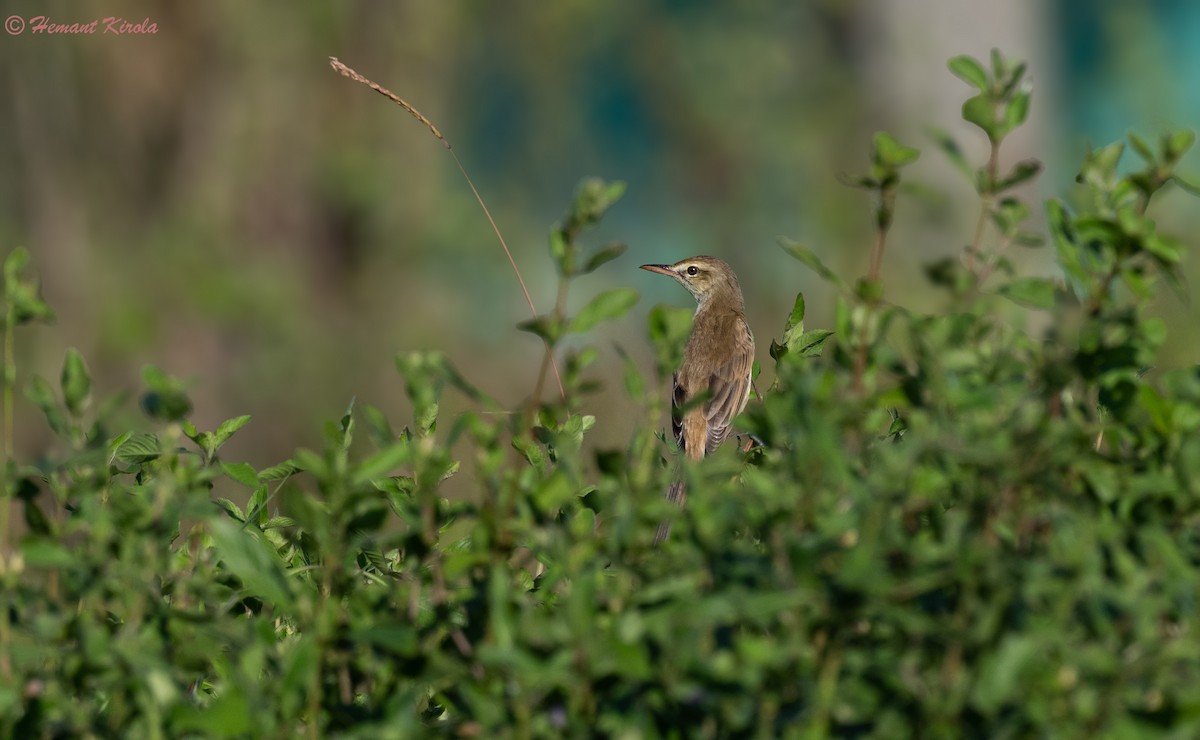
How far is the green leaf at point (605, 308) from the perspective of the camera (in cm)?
205

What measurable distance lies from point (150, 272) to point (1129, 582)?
432 inches

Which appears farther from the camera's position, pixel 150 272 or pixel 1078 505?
pixel 150 272

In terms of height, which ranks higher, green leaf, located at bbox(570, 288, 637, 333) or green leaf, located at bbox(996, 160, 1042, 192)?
green leaf, located at bbox(996, 160, 1042, 192)

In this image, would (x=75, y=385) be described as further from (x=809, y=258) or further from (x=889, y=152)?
(x=889, y=152)

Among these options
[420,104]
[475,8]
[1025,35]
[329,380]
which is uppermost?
[1025,35]

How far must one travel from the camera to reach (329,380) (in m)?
12.4

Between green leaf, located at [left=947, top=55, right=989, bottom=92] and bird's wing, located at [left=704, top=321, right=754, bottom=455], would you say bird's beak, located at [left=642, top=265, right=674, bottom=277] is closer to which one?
bird's wing, located at [left=704, top=321, right=754, bottom=455]

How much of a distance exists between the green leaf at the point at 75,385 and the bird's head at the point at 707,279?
19.5 ft

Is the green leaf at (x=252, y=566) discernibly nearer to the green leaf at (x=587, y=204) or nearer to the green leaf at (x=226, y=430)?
the green leaf at (x=587, y=204)

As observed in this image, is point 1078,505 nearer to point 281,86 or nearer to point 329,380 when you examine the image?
point 329,380

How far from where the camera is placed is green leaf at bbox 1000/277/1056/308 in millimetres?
2018

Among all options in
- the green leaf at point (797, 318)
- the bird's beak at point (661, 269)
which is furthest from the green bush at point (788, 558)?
the bird's beak at point (661, 269)

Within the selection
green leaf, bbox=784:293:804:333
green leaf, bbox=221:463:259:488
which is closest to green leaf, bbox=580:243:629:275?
green leaf, bbox=221:463:259:488

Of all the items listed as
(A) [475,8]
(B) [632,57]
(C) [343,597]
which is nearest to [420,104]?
(A) [475,8]
